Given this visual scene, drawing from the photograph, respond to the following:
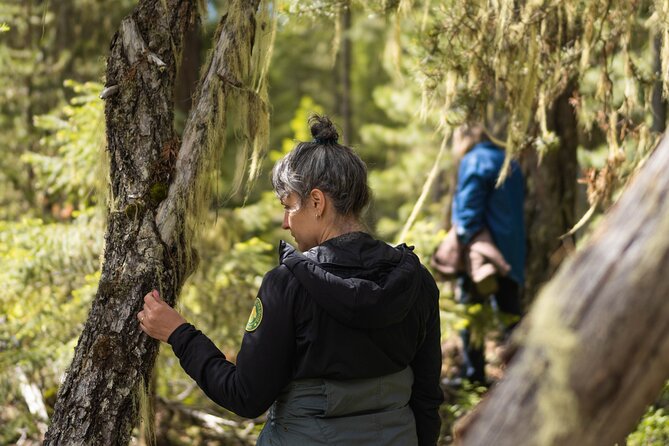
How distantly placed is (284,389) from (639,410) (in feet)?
4.06

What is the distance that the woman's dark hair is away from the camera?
8.58ft

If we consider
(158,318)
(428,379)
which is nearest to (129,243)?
(158,318)

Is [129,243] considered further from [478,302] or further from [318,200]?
[478,302]

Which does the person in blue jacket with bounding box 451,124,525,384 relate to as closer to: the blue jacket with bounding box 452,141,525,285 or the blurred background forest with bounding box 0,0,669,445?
the blue jacket with bounding box 452,141,525,285

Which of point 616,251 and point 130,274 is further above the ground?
point 616,251

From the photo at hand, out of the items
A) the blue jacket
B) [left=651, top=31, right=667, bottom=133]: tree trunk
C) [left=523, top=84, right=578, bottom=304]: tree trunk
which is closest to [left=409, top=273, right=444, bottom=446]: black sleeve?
[left=651, top=31, right=667, bottom=133]: tree trunk

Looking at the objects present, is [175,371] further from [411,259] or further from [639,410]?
[639,410]

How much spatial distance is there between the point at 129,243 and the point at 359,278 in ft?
3.41

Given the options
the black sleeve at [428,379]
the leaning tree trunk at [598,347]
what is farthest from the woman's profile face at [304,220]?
the leaning tree trunk at [598,347]

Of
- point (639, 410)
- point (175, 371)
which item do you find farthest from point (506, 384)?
point (175, 371)

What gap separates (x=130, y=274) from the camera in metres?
2.99

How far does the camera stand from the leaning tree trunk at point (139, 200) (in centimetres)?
297

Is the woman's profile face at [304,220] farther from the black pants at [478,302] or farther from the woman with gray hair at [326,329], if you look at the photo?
the black pants at [478,302]

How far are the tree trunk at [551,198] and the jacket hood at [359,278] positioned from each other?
4.27 m
